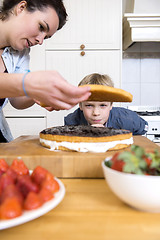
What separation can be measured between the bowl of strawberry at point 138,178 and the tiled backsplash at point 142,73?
8.00 feet

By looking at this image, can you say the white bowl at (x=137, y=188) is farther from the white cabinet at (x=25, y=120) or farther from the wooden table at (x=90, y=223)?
the white cabinet at (x=25, y=120)

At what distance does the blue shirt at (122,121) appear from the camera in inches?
62.6

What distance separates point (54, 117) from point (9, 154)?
1.72 m

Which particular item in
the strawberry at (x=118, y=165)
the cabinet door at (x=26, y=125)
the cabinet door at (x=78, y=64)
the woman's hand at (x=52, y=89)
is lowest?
the cabinet door at (x=26, y=125)

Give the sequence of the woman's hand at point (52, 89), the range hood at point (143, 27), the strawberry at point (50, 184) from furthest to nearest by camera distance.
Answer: the range hood at point (143, 27) → the woman's hand at point (52, 89) → the strawberry at point (50, 184)

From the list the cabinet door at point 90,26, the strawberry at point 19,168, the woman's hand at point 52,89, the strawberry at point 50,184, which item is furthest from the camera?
the cabinet door at point 90,26

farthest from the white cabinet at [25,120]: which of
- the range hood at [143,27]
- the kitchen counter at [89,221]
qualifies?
the kitchen counter at [89,221]

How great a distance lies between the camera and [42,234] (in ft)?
1.38

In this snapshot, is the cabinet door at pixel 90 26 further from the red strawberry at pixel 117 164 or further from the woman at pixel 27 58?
the red strawberry at pixel 117 164

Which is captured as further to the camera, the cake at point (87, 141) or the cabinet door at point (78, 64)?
the cabinet door at point (78, 64)

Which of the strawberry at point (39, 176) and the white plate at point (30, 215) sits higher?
the strawberry at point (39, 176)

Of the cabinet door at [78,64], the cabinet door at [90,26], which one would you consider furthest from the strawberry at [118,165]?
the cabinet door at [90,26]

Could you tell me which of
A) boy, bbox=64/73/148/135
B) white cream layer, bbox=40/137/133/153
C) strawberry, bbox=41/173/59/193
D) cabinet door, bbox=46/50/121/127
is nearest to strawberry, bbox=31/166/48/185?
strawberry, bbox=41/173/59/193

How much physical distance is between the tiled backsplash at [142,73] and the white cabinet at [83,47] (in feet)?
1.48
